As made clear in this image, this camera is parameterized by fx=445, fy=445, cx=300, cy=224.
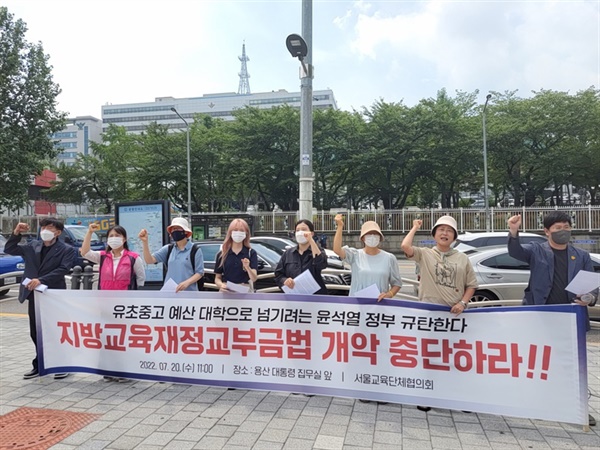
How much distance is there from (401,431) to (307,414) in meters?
0.82

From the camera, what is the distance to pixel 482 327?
12.4 feet

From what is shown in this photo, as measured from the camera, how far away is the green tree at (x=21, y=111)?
Answer: 19125 mm

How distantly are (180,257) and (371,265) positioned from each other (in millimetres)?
2076

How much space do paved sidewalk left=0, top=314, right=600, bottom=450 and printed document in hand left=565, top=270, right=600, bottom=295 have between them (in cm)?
110

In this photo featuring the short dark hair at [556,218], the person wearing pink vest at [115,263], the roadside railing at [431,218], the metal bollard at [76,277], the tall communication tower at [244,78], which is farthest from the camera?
the tall communication tower at [244,78]

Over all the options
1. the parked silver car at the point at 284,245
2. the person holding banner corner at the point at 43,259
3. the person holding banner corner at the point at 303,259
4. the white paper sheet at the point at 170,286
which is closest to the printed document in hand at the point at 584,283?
the person holding banner corner at the point at 303,259

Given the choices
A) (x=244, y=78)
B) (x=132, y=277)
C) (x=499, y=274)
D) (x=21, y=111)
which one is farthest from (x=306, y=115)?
(x=244, y=78)

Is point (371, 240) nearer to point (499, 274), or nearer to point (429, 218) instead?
point (499, 274)

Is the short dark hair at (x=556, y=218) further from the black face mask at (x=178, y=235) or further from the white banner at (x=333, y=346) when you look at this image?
the black face mask at (x=178, y=235)

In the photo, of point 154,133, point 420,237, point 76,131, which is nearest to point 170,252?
point 420,237

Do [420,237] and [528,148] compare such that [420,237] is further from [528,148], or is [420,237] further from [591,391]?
[591,391]

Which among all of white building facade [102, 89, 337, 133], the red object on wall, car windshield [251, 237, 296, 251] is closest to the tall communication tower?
white building facade [102, 89, 337, 133]

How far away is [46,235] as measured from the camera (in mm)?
4789

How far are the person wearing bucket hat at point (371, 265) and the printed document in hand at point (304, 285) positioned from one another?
36 cm
